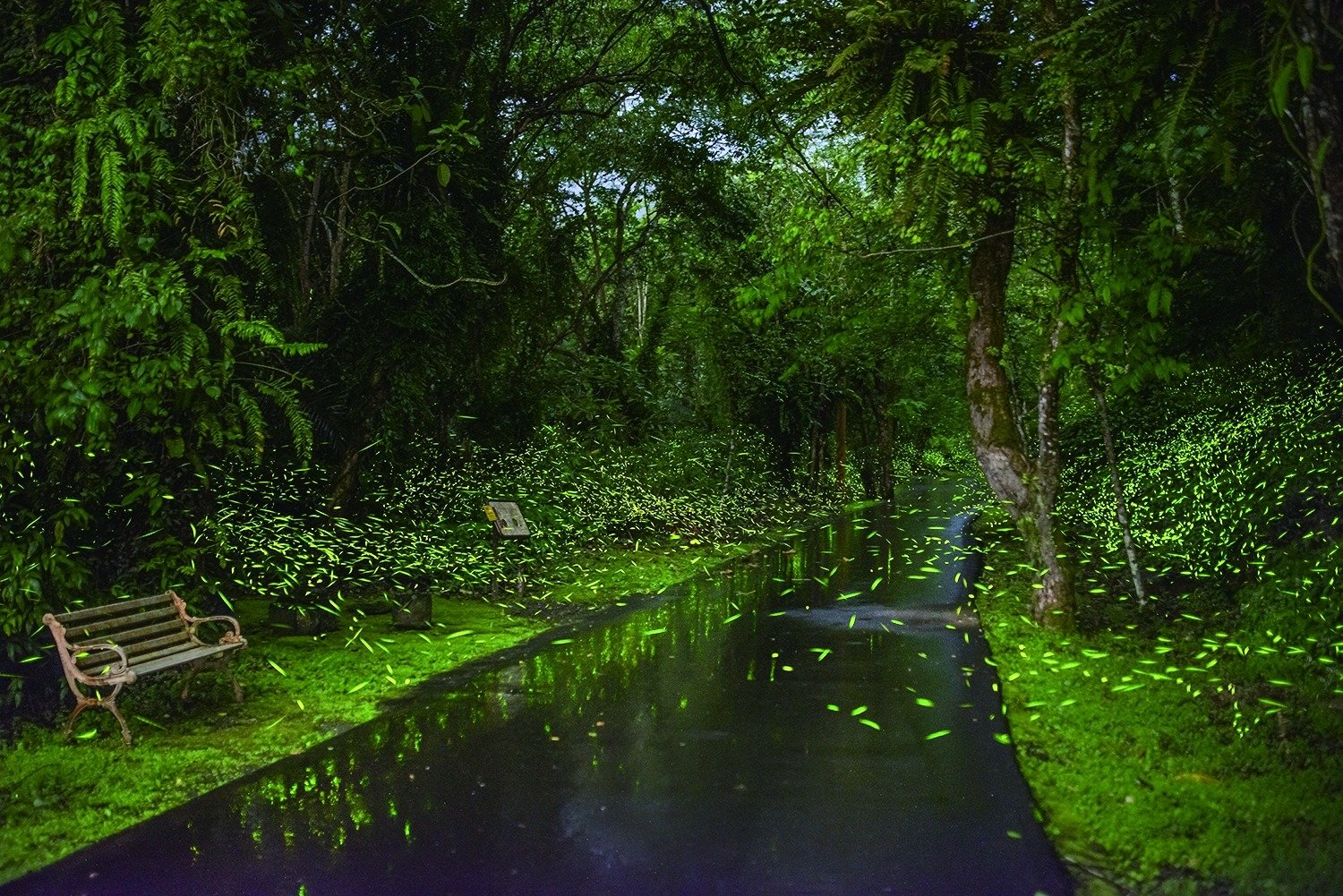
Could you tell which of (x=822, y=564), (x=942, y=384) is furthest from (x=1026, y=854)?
(x=942, y=384)

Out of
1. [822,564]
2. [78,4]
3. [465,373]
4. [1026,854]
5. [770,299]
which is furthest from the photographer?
[822,564]

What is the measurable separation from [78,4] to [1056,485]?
31.4 ft

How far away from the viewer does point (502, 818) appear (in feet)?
17.6

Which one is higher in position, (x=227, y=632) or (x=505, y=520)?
(x=505, y=520)

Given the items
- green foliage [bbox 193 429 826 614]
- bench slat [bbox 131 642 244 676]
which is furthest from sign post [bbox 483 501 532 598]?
bench slat [bbox 131 642 244 676]

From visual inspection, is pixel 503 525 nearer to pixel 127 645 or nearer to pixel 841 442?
pixel 127 645

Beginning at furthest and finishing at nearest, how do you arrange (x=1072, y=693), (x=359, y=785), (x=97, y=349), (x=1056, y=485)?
(x=1056, y=485), (x=1072, y=693), (x=97, y=349), (x=359, y=785)

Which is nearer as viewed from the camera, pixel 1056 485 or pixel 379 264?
pixel 1056 485

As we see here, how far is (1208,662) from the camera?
8.65 m

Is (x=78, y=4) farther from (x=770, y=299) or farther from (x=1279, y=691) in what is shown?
(x=1279, y=691)

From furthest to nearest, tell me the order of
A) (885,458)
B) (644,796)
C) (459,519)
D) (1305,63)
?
1. (885,458)
2. (459,519)
3. (644,796)
4. (1305,63)

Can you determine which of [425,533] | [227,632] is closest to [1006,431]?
[425,533]

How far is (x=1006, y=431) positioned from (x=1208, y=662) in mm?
3269

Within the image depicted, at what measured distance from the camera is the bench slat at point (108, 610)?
6750mm
